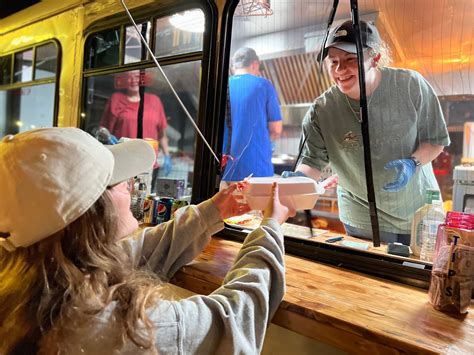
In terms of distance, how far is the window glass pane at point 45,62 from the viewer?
2.87 metres

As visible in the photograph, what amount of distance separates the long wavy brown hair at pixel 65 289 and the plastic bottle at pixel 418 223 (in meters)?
0.91

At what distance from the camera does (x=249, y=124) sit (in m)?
1.76

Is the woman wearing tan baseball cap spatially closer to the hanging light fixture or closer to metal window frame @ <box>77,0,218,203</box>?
metal window frame @ <box>77,0,218,203</box>

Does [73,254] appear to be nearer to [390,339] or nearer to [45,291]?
[45,291]

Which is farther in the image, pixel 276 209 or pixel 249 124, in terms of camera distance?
pixel 249 124

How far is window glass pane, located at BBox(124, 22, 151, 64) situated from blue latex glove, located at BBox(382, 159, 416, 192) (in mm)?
1404

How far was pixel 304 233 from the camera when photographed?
1507 mm

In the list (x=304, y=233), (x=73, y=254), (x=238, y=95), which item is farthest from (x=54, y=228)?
(x=238, y=95)

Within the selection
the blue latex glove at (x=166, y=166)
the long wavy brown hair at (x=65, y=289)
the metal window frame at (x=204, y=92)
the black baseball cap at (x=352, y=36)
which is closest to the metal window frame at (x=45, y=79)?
the blue latex glove at (x=166, y=166)

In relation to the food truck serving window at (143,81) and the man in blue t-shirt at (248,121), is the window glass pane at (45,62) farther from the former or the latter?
the man in blue t-shirt at (248,121)

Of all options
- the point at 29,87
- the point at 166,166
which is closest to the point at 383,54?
the point at 166,166

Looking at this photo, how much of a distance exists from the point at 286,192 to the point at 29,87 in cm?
293

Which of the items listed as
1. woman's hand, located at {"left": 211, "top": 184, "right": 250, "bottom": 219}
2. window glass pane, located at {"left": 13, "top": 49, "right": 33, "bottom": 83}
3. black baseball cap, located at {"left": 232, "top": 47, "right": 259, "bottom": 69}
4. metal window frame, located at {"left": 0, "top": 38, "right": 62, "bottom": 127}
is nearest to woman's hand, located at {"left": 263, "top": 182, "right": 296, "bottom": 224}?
woman's hand, located at {"left": 211, "top": 184, "right": 250, "bottom": 219}

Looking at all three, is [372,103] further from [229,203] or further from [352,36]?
[229,203]
